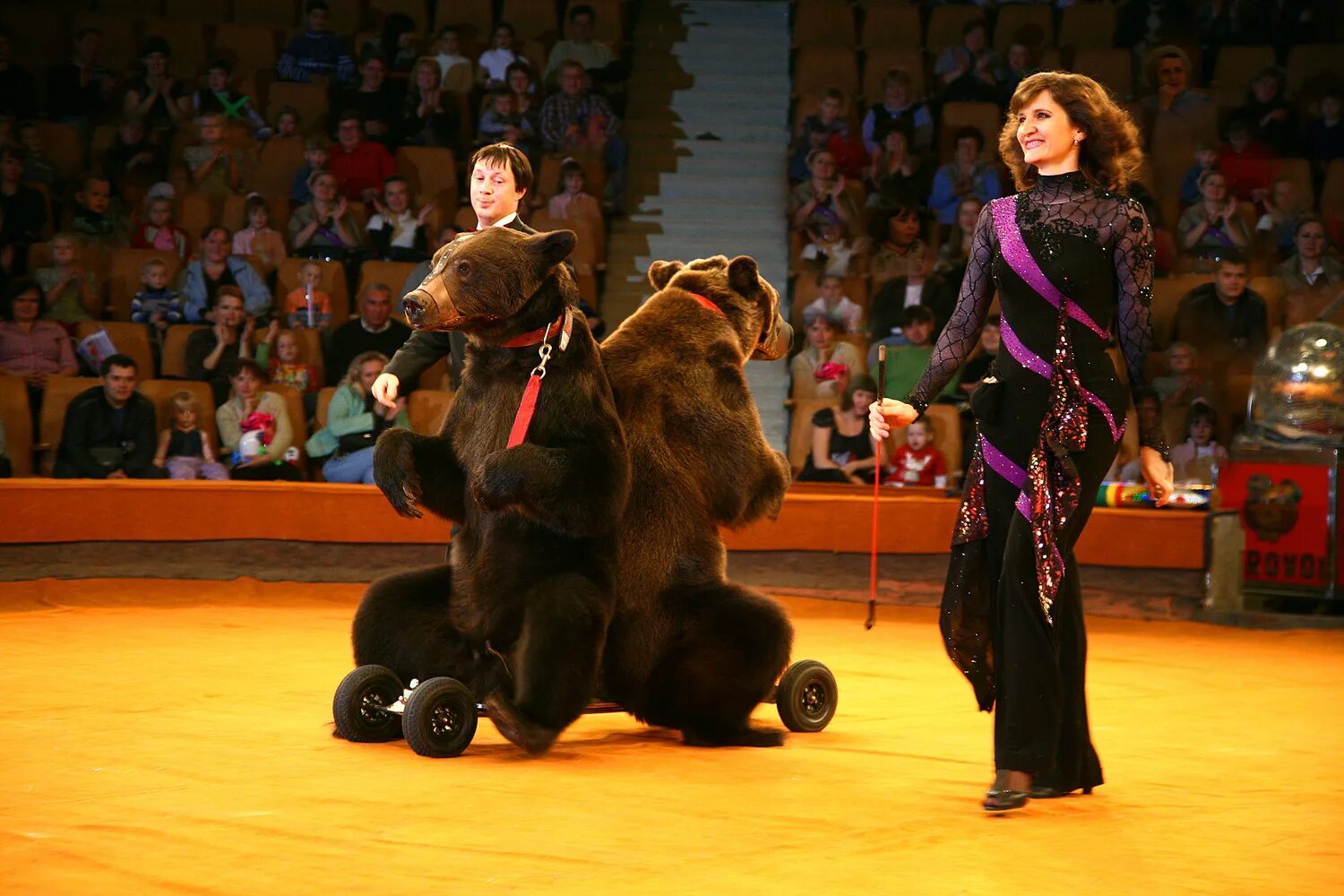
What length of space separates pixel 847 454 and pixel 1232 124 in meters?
4.76

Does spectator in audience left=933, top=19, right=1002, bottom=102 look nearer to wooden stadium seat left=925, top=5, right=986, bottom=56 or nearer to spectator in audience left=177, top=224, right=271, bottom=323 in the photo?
wooden stadium seat left=925, top=5, right=986, bottom=56

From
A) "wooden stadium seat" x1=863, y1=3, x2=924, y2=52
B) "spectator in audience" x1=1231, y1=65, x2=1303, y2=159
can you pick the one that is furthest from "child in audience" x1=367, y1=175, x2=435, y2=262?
"spectator in audience" x1=1231, y1=65, x2=1303, y2=159

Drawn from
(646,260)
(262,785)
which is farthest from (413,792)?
(646,260)

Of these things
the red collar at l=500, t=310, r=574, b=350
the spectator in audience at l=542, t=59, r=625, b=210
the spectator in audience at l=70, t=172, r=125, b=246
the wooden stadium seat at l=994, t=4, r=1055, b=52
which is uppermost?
the wooden stadium seat at l=994, t=4, r=1055, b=52

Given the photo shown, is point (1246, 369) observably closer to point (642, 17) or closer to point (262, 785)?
point (642, 17)

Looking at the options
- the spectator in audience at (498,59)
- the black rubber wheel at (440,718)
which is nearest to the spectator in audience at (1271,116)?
the spectator in audience at (498,59)

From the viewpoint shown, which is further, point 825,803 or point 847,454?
point 847,454

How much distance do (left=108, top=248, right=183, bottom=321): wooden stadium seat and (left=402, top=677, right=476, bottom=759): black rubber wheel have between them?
734cm

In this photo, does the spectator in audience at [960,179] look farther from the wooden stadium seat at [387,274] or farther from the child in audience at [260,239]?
the child in audience at [260,239]

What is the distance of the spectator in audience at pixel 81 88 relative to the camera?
12.8m

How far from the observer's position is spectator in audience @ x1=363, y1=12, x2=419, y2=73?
536 inches

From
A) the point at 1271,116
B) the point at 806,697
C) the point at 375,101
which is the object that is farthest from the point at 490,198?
the point at 1271,116

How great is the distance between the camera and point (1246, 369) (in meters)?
10.6

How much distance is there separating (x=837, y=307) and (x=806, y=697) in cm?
643
